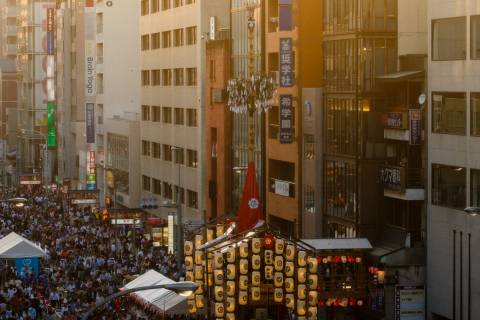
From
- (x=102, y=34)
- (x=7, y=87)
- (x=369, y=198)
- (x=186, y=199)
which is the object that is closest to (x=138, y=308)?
(x=369, y=198)

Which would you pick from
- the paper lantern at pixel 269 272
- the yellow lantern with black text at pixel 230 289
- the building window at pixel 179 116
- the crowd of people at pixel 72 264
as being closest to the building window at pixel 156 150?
the building window at pixel 179 116

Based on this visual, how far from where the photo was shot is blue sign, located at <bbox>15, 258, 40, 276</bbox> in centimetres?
6569

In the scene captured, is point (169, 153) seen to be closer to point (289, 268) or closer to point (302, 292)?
point (289, 268)

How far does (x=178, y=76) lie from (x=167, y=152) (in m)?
5.78

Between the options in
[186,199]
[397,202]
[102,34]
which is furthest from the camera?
[102,34]

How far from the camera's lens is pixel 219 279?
51344 mm

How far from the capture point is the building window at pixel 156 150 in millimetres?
100188

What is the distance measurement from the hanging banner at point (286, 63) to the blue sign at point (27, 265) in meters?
14.8

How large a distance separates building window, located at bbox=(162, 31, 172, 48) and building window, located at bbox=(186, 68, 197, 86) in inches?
225

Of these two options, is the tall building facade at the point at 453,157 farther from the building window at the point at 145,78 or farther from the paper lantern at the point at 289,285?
the building window at the point at 145,78

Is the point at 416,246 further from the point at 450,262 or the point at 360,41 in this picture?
the point at 360,41

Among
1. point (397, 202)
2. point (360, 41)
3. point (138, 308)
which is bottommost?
point (138, 308)

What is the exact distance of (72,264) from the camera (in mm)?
70438

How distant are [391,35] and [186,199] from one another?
110 ft
